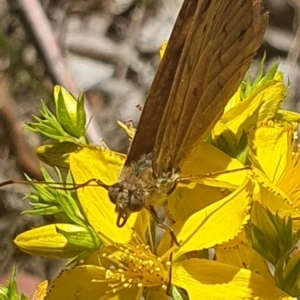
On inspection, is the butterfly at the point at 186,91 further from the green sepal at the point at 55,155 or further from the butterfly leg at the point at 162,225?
the green sepal at the point at 55,155

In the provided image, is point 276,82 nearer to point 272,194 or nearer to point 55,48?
point 272,194

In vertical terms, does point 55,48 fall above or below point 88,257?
above

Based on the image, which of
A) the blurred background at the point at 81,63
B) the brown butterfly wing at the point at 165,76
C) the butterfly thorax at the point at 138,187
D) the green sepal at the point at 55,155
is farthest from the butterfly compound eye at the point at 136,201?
the blurred background at the point at 81,63

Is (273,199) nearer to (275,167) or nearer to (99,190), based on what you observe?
(275,167)

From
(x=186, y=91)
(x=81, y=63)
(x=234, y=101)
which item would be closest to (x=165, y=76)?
(x=186, y=91)

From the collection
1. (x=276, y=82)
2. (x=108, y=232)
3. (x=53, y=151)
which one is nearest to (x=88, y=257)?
(x=108, y=232)

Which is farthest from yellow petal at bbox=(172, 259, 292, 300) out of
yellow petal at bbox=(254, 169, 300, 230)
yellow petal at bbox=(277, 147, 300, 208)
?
yellow petal at bbox=(277, 147, 300, 208)
